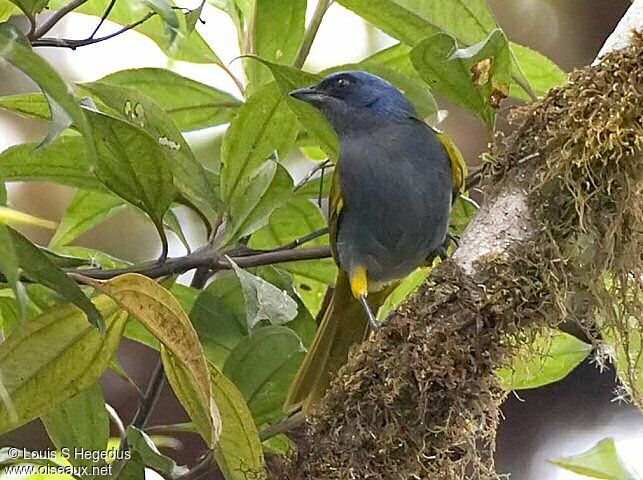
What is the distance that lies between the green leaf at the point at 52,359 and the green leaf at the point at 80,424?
0.60 ft

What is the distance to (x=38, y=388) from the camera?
99 centimetres

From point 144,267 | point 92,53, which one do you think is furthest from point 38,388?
point 92,53

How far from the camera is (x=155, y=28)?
1371 mm

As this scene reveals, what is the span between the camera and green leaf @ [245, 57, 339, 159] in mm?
1146

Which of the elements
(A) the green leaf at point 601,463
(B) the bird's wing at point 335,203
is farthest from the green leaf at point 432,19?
(A) the green leaf at point 601,463

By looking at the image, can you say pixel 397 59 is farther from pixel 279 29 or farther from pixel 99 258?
pixel 99 258

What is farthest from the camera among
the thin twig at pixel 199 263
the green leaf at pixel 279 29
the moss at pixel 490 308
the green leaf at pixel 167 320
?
the green leaf at pixel 279 29

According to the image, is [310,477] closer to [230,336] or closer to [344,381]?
[344,381]

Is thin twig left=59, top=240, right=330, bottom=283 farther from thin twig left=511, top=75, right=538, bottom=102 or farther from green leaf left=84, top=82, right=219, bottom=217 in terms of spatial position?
thin twig left=511, top=75, right=538, bottom=102

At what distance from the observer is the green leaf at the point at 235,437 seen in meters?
1.03

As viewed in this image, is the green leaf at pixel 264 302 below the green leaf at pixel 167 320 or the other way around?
the other way around

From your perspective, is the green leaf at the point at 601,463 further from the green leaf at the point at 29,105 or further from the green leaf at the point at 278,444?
the green leaf at the point at 29,105

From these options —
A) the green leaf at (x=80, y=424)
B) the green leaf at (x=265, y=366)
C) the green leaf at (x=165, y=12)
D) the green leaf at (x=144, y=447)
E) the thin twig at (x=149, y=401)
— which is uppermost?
the green leaf at (x=165, y=12)

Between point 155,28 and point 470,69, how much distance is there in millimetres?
519
